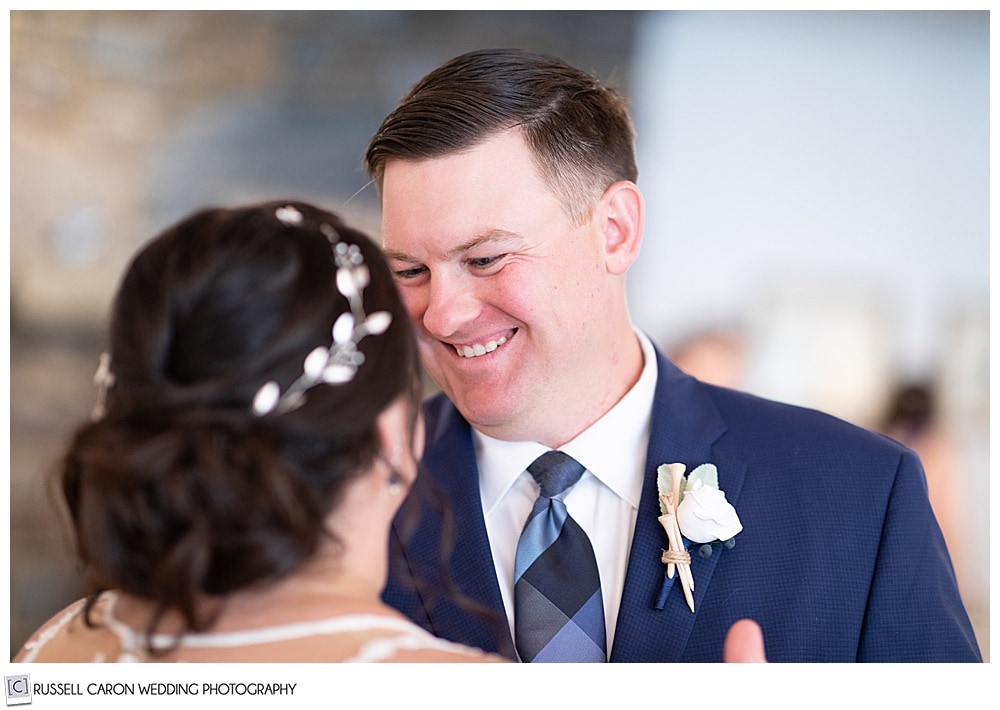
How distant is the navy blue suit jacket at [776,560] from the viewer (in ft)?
6.01

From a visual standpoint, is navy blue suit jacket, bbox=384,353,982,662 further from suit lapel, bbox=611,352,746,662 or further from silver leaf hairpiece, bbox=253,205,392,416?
silver leaf hairpiece, bbox=253,205,392,416

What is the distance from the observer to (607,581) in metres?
1.89

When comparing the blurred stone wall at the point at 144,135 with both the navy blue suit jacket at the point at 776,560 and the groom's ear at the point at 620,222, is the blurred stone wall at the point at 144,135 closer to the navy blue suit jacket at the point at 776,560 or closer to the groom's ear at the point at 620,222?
the groom's ear at the point at 620,222

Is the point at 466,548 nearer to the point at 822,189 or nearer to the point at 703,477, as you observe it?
the point at 703,477

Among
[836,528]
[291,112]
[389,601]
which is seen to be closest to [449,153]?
[291,112]

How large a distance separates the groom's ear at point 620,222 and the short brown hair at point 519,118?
0.10 ft

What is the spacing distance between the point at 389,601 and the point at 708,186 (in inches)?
43.5

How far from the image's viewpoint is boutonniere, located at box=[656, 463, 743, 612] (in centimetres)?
181

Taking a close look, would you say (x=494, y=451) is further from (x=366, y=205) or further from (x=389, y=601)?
(x=366, y=205)

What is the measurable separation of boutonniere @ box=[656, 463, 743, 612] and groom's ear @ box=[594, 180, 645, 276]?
1.56 ft

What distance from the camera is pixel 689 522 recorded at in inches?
71.6
